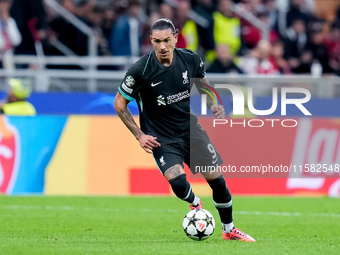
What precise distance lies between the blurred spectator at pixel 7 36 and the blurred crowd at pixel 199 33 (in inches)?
0.9

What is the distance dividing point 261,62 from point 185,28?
2.09 metres

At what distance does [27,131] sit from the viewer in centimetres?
1532

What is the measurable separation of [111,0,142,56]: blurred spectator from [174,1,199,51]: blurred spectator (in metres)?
0.99

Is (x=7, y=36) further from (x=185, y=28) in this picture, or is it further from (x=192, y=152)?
(x=192, y=152)

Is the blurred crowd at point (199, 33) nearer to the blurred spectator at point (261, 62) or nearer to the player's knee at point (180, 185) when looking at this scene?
the blurred spectator at point (261, 62)

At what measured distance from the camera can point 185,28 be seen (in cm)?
1916

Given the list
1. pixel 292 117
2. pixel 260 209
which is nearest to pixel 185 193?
pixel 260 209

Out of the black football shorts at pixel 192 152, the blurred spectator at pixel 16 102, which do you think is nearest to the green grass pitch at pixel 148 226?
the black football shorts at pixel 192 152

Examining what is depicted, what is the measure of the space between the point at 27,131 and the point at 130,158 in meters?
2.12

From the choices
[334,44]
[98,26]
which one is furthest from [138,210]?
[334,44]

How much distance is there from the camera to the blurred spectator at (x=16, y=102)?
1662 centimetres

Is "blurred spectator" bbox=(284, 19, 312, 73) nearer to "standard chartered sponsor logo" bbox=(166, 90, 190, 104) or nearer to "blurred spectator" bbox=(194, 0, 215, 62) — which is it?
"blurred spectator" bbox=(194, 0, 215, 62)

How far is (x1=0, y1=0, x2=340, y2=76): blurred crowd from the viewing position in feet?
60.2

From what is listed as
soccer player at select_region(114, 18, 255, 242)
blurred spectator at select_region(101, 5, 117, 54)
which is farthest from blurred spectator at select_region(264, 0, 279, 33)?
soccer player at select_region(114, 18, 255, 242)
